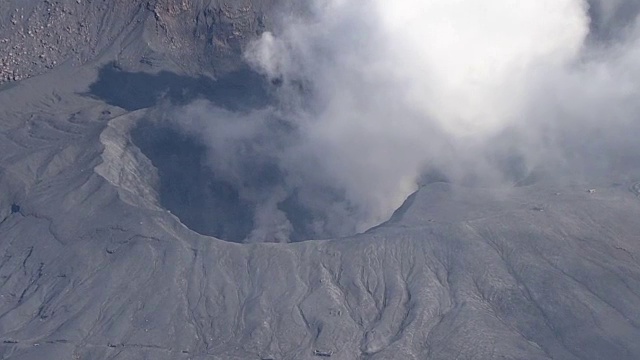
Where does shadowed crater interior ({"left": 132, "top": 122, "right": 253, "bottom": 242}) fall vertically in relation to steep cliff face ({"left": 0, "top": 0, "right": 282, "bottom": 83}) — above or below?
below

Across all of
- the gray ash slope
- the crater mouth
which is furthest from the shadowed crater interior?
the gray ash slope

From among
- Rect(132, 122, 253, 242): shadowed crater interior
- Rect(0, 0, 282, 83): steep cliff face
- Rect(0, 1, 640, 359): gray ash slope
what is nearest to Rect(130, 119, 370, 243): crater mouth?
Rect(132, 122, 253, 242): shadowed crater interior

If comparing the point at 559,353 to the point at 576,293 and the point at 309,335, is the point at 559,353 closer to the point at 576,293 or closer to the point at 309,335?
the point at 576,293

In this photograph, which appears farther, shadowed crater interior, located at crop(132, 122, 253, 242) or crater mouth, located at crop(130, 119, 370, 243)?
crater mouth, located at crop(130, 119, 370, 243)

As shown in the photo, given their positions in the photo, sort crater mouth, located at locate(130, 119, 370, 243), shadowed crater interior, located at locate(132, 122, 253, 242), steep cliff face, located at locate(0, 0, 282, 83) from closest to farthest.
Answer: shadowed crater interior, located at locate(132, 122, 253, 242) → crater mouth, located at locate(130, 119, 370, 243) → steep cliff face, located at locate(0, 0, 282, 83)

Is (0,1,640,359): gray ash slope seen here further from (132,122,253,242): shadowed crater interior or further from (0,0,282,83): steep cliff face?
(0,0,282,83): steep cliff face

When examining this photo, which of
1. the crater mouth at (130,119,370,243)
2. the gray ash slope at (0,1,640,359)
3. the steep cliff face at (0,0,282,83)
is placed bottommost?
the gray ash slope at (0,1,640,359)

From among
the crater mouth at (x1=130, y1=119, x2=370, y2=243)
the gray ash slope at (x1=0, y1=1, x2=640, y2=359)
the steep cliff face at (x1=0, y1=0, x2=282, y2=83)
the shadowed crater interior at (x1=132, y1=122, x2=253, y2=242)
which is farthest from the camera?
the steep cliff face at (x1=0, y1=0, x2=282, y2=83)

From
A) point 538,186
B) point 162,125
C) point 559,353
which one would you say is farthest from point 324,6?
point 559,353

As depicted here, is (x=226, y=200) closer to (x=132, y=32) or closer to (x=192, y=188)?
(x=192, y=188)

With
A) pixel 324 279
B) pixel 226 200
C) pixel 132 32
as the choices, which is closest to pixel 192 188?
pixel 226 200
